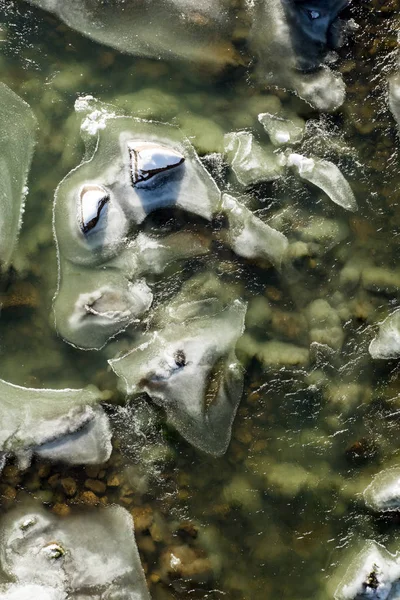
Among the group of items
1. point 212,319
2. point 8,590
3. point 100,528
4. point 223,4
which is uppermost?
point 223,4

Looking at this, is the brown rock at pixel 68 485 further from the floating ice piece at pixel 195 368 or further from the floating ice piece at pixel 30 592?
the floating ice piece at pixel 195 368

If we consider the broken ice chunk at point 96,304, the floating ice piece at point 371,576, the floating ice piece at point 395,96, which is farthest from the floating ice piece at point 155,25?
the floating ice piece at point 371,576

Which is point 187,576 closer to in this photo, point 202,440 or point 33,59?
point 202,440

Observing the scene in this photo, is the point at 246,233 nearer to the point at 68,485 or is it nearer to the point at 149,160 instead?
the point at 149,160

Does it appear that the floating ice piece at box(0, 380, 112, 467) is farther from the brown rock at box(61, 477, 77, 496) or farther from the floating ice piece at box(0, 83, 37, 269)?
the floating ice piece at box(0, 83, 37, 269)

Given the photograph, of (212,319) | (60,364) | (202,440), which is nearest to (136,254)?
(212,319)

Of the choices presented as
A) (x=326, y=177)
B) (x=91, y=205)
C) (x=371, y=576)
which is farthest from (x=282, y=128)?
(x=371, y=576)

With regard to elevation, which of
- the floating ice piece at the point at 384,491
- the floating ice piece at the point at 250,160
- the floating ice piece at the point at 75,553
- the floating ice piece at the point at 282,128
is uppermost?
the floating ice piece at the point at 282,128
